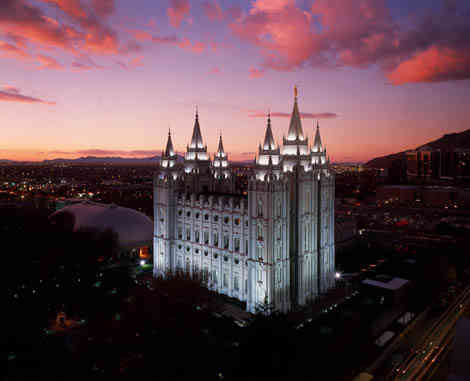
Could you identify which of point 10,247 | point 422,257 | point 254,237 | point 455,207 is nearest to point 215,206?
point 254,237

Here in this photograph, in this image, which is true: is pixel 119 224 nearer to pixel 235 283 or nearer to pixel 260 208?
pixel 235 283

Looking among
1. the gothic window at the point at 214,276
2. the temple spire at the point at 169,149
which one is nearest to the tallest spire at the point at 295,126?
the temple spire at the point at 169,149

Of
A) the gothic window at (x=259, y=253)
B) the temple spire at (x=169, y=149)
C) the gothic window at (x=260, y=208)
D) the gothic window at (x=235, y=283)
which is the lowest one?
the gothic window at (x=235, y=283)

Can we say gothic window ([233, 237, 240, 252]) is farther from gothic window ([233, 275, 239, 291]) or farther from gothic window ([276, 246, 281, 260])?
gothic window ([276, 246, 281, 260])

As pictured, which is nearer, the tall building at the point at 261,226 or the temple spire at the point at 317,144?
the tall building at the point at 261,226

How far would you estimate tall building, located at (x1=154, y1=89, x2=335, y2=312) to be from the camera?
41406 mm

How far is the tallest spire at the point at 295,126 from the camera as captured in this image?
1829 inches

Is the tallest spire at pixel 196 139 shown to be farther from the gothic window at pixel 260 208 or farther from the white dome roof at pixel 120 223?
the white dome roof at pixel 120 223

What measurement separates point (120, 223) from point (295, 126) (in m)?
39.7

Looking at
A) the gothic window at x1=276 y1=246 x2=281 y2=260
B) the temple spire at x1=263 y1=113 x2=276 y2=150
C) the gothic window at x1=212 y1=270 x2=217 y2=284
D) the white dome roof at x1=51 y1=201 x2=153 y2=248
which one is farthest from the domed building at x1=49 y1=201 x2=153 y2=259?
the temple spire at x1=263 y1=113 x2=276 y2=150

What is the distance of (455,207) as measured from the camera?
125750 millimetres

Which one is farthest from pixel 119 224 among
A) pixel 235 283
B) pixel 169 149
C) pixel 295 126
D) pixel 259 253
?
pixel 295 126

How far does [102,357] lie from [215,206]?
22740mm

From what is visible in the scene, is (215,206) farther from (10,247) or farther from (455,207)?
(455,207)
